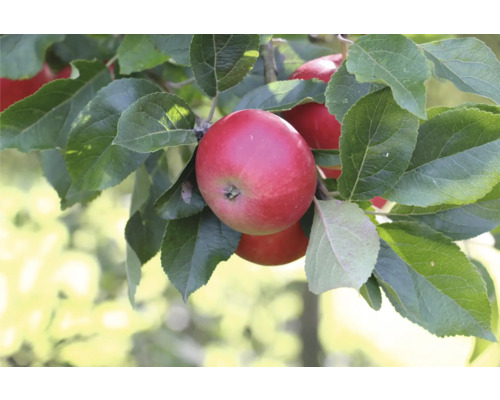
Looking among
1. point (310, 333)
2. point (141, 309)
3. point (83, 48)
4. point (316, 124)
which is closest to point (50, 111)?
point (83, 48)

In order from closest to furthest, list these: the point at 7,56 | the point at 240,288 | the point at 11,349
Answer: the point at 7,56 < the point at 11,349 < the point at 240,288

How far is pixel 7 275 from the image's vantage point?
192 centimetres

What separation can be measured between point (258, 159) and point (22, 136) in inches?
12.7

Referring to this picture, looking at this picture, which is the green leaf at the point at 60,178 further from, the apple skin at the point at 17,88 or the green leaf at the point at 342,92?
the green leaf at the point at 342,92

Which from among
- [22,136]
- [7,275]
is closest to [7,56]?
[22,136]

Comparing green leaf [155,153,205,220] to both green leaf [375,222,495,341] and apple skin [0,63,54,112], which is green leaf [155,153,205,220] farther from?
apple skin [0,63,54,112]

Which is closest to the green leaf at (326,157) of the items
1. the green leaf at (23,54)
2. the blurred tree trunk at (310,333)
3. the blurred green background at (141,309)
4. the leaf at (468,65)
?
the leaf at (468,65)

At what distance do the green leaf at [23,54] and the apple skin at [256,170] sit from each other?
0.40 metres

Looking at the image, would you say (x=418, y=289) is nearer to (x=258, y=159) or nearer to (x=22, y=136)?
(x=258, y=159)

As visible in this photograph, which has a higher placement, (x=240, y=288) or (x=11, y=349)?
(x=11, y=349)

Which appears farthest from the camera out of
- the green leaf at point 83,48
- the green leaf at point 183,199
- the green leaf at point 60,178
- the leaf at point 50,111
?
the green leaf at point 83,48

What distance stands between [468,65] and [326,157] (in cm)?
18

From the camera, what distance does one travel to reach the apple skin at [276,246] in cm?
70

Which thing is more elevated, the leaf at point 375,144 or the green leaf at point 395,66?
the green leaf at point 395,66
